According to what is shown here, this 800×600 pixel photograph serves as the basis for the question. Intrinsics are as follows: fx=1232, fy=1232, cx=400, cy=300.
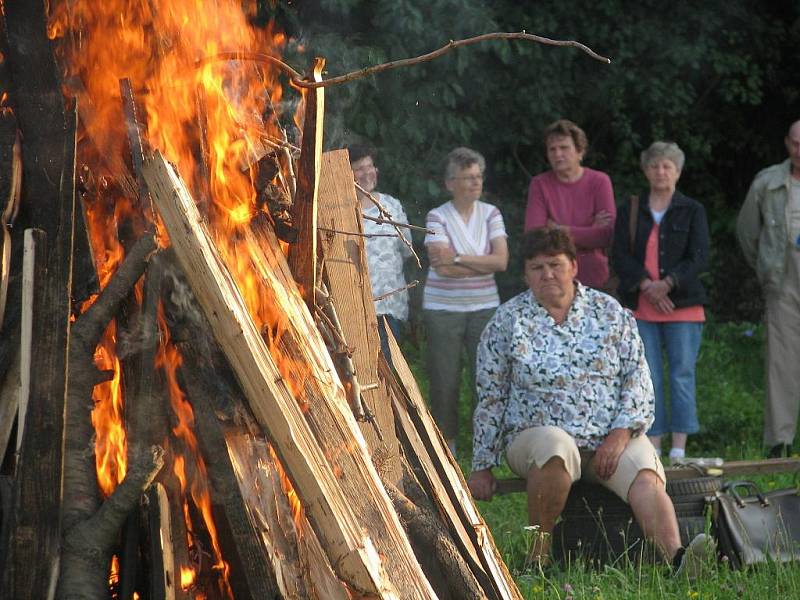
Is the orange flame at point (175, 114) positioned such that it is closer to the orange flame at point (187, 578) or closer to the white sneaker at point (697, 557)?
the orange flame at point (187, 578)

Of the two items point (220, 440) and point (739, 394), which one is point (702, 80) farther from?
point (220, 440)

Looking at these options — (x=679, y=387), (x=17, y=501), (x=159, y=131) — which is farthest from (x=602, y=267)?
(x=17, y=501)

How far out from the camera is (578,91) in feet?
37.9

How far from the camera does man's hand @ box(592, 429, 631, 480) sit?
5305 millimetres

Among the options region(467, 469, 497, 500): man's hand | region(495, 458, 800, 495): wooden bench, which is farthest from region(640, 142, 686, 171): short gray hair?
region(467, 469, 497, 500): man's hand

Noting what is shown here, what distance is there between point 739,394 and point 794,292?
7.02 feet

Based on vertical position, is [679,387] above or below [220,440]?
below

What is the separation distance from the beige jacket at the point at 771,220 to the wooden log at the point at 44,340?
226 inches

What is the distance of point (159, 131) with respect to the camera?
10.2 feet

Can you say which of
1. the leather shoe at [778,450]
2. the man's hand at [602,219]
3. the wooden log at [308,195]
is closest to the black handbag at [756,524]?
the leather shoe at [778,450]

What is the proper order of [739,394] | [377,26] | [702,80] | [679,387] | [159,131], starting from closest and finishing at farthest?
[159,131]
[679,387]
[377,26]
[739,394]
[702,80]

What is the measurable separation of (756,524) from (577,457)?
790 mm

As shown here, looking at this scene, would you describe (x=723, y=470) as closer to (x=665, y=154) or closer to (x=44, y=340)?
(x=665, y=154)

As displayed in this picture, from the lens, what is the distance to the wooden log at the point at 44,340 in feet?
8.85
